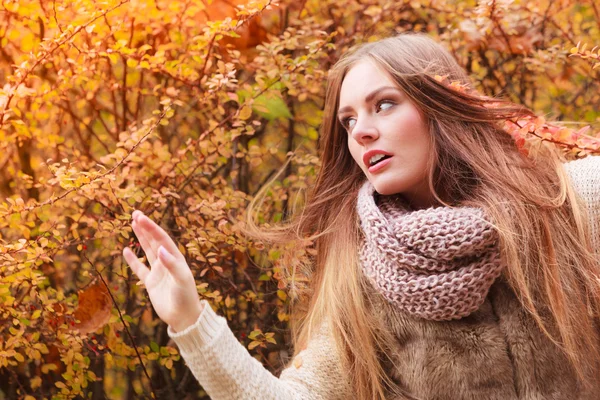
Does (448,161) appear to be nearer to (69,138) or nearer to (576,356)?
(576,356)

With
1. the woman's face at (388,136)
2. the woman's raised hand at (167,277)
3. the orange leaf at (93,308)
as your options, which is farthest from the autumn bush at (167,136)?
the woman's raised hand at (167,277)

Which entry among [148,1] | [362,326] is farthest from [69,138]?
[362,326]

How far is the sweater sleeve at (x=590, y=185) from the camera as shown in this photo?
83.0 inches

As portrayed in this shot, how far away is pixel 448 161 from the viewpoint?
2184 millimetres

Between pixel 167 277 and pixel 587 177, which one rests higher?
pixel 167 277

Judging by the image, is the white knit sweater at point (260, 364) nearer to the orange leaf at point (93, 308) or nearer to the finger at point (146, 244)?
the finger at point (146, 244)

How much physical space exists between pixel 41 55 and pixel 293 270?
1073mm

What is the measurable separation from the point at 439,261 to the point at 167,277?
2.43ft

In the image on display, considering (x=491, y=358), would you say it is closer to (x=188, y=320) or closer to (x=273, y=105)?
(x=188, y=320)

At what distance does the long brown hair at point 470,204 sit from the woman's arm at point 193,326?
0.34 metres

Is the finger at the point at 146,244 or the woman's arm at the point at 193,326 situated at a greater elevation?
the finger at the point at 146,244

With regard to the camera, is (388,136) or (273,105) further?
(273,105)

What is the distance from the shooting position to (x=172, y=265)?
170 cm

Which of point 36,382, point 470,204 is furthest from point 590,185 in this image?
point 36,382
